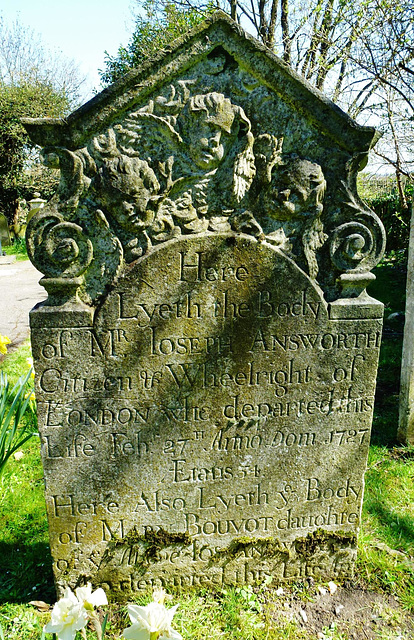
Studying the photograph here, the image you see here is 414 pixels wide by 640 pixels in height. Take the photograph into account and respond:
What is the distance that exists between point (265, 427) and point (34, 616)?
64.5 inches

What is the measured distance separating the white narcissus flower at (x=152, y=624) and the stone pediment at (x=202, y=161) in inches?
57.2

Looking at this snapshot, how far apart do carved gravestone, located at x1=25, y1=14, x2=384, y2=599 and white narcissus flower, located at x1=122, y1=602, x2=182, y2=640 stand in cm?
124

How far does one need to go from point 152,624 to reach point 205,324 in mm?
1417

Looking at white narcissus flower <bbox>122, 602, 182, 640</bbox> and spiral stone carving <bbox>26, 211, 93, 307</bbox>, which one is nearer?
white narcissus flower <bbox>122, 602, 182, 640</bbox>

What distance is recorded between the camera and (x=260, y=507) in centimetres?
270

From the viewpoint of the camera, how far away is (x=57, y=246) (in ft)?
7.30

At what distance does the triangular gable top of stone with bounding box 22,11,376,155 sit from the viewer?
209 cm

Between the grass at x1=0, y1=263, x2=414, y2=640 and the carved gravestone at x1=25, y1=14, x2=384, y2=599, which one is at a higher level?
the carved gravestone at x1=25, y1=14, x2=384, y2=599

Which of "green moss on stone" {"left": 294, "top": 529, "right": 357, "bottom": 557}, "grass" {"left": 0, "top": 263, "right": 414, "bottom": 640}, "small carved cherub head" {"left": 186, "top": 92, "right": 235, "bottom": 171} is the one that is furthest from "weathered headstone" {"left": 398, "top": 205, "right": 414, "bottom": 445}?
"small carved cherub head" {"left": 186, "top": 92, "right": 235, "bottom": 171}

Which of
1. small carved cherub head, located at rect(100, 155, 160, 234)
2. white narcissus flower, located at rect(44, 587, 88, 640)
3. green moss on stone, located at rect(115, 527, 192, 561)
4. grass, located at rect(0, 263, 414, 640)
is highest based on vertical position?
small carved cherub head, located at rect(100, 155, 160, 234)

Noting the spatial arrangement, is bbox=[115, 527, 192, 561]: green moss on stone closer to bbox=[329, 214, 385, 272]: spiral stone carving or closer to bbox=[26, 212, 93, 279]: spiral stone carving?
bbox=[26, 212, 93, 279]: spiral stone carving

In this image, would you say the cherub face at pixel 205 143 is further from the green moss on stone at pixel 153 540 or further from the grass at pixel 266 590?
the grass at pixel 266 590

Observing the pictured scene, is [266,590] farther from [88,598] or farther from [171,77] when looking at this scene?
[171,77]

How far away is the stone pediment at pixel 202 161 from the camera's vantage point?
2135mm
